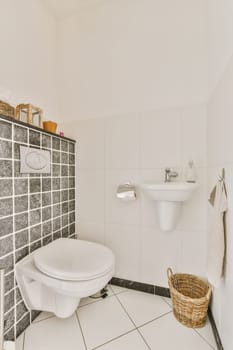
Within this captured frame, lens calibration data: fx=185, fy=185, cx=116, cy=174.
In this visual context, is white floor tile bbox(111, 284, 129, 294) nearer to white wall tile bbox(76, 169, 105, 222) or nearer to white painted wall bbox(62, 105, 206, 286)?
white painted wall bbox(62, 105, 206, 286)

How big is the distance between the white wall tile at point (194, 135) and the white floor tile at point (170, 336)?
3.42 feet

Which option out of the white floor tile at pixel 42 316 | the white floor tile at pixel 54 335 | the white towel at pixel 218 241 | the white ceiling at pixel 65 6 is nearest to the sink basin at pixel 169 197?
the white towel at pixel 218 241

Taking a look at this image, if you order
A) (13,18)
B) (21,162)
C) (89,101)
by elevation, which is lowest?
(21,162)

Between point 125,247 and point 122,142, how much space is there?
0.86 m

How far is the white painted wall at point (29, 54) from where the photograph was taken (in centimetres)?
125

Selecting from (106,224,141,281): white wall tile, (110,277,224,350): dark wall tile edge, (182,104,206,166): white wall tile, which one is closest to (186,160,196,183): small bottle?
(182,104,206,166): white wall tile

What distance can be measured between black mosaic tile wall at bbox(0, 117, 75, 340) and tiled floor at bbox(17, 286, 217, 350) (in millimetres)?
146

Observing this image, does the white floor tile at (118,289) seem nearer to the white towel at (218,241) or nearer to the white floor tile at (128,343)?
the white floor tile at (128,343)

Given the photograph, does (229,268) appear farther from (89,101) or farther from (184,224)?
(89,101)

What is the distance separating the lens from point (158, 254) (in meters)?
1.43

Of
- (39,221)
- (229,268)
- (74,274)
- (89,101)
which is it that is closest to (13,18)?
(89,101)

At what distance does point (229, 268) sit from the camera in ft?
2.77

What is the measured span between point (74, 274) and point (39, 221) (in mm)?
520

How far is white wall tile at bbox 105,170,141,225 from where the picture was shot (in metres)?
1.48
